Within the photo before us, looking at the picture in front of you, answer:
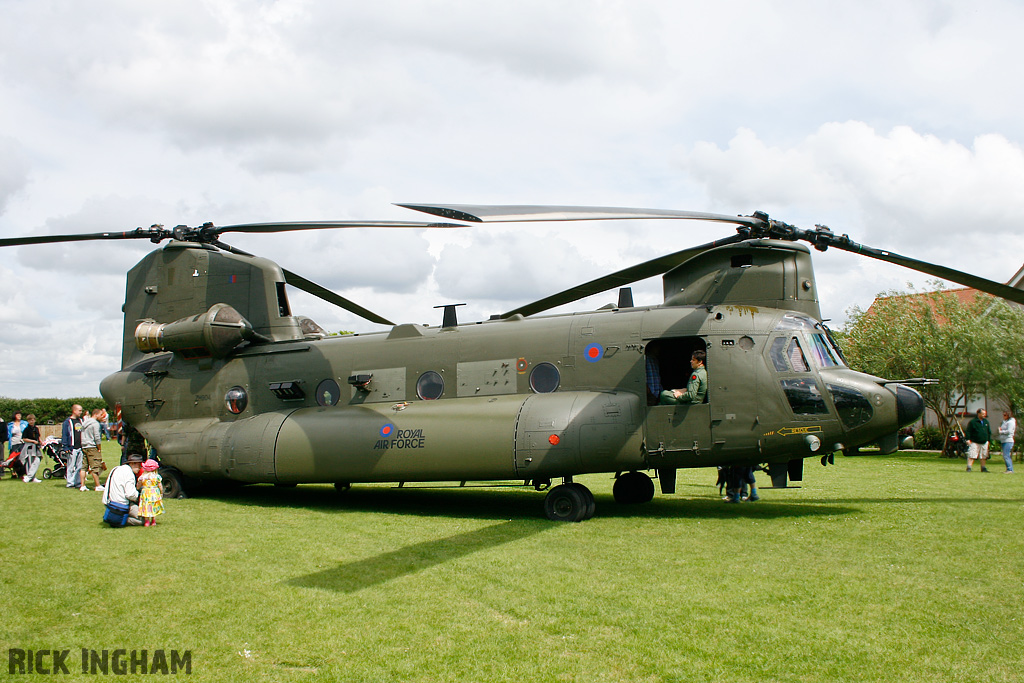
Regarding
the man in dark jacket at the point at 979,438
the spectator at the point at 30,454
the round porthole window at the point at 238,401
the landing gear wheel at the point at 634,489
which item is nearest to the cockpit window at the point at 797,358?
the landing gear wheel at the point at 634,489

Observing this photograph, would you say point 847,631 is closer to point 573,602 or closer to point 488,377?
point 573,602

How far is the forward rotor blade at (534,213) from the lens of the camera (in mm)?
8812

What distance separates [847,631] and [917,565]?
288 centimetres

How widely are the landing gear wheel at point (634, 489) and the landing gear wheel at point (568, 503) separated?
92.2 inches

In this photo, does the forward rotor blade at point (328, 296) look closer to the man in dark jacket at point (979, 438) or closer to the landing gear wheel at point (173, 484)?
the landing gear wheel at point (173, 484)

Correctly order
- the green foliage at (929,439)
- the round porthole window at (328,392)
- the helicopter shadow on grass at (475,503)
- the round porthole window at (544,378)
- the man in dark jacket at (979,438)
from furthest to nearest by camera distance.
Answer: the green foliage at (929,439) < the man in dark jacket at (979,438) < the round porthole window at (328,392) < the round porthole window at (544,378) < the helicopter shadow on grass at (475,503)

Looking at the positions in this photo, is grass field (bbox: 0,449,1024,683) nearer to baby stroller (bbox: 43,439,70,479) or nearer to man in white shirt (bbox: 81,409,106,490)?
man in white shirt (bbox: 81,409,106,490)

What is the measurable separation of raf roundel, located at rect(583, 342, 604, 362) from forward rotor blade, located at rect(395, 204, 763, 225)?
2801mm

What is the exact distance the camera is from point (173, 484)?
1509cm

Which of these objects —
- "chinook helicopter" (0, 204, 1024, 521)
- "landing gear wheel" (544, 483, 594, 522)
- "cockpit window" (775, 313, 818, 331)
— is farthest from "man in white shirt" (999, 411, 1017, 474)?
"landing gear wheel" (544, 483, 594, 522)

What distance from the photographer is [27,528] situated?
422 inches

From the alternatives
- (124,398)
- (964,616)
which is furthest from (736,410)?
(124,398)

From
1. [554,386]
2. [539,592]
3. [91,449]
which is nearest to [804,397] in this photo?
[554,386]

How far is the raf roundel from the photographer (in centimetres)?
1253
